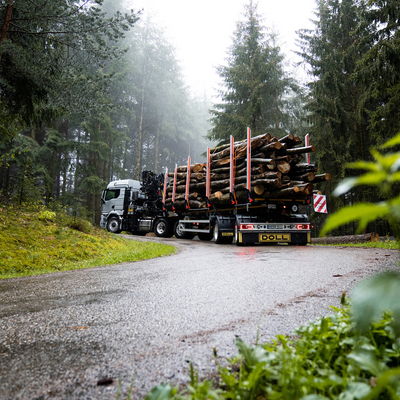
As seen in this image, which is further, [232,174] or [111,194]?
[111,194]

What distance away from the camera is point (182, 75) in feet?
146

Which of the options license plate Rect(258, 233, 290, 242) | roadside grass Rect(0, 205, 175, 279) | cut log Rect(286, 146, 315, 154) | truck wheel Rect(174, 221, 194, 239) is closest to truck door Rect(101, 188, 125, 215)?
truck wheel Rect(174, 221, 194, 239)

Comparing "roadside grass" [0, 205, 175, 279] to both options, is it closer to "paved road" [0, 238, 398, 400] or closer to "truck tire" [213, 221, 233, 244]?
"paved road" [0, 238, 398, 400]

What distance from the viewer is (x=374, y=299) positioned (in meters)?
0.55

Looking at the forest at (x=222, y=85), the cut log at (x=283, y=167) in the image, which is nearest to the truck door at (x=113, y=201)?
the forest at (x=222, y=85)

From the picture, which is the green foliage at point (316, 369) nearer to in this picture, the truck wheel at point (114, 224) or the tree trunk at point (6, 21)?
the tree trunk at point (6, 21)

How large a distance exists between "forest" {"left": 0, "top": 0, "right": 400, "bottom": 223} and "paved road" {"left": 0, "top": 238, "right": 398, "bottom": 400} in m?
6.06

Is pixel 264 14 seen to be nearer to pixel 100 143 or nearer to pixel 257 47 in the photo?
pixel 257 47

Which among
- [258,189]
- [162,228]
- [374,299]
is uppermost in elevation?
[258,189]

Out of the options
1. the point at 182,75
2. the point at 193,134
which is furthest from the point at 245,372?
the point at 193,134

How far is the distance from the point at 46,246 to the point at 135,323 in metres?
5.90

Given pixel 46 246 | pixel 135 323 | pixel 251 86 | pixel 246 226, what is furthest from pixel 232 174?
pixel 251 86

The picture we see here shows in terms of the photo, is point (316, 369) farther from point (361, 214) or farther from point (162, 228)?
point (162, 228)

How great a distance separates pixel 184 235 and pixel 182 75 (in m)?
34.2
